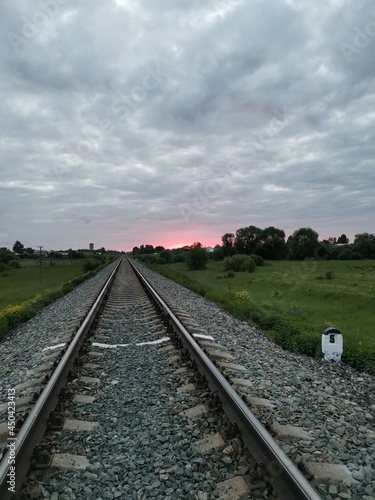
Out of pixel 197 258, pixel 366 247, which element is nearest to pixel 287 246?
pixel 366 247

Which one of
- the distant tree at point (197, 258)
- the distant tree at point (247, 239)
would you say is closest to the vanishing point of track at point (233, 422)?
the distant tree at point (197, 258)

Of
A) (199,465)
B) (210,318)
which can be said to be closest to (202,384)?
(199,465)

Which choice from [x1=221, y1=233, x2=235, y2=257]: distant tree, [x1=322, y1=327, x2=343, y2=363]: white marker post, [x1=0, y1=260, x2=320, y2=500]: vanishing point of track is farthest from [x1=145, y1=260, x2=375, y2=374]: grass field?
[x1=221, y1=233, x2=235, y2=257]: distant tree

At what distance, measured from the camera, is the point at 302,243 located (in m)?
89.6

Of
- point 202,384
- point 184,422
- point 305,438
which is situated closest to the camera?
point 305,438

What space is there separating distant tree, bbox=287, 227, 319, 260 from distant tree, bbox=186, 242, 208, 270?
3909 centimetres

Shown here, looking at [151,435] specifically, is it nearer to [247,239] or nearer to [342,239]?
[247,239]

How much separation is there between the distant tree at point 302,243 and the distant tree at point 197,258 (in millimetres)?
39088

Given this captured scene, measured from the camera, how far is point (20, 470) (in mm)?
3035

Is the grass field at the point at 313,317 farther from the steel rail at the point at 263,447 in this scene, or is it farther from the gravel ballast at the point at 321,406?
the steel rail at the point at 263,447

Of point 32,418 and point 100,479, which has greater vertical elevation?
point 32,418

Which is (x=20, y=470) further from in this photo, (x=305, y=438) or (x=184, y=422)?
(x=305, y=438)

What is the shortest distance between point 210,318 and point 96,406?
666cm

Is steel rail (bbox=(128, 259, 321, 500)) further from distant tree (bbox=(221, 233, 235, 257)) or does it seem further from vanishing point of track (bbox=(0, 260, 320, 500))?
distant tree (bbox=(221, 233, 235, 257))
